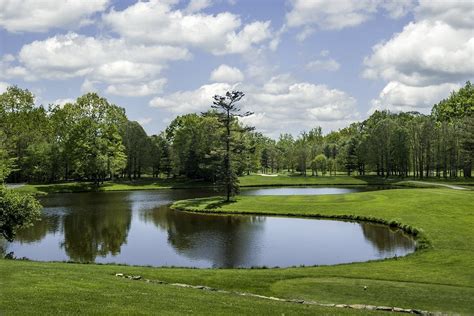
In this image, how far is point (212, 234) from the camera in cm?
4688

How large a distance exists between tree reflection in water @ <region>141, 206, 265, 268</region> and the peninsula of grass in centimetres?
614

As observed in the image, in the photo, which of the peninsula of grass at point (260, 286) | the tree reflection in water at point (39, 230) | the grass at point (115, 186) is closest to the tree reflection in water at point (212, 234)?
the peninsula of grass at point (260, 286)

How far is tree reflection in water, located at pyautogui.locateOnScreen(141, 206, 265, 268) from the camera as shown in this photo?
3738 cm

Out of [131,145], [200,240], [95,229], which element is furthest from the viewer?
[131,145]

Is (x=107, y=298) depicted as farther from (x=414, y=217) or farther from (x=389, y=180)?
(x=389, y=180)

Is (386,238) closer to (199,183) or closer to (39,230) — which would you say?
(39,230)

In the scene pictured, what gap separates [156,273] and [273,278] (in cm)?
693

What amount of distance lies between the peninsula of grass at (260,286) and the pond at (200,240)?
3.51 m

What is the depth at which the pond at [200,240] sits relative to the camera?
36969 millimetres

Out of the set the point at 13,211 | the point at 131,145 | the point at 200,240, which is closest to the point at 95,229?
the point at 200,240

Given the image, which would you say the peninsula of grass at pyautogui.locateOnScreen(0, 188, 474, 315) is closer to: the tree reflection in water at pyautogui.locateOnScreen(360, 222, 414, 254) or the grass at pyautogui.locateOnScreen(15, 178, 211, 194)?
the tree reflection in water at pyautogui.locateOnScreen(360, 222, 414, 254)

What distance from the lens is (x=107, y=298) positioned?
60.3 ft

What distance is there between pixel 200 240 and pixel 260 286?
19.4m

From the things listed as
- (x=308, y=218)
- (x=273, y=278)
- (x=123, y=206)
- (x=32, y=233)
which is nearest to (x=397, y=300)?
(x=273, y=278)
